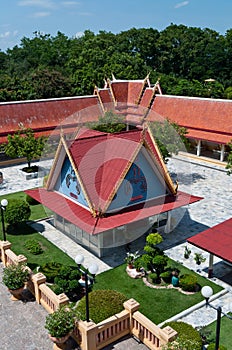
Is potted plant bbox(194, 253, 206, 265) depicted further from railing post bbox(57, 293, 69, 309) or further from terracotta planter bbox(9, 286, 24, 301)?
terracotta planter bbox(9, 286, 24, 301)

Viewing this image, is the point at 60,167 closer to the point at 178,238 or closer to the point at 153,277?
the point at 178,238

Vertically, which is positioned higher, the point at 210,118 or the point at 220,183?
the point at 210,118

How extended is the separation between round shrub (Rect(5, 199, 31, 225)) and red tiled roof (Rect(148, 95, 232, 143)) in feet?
61.2

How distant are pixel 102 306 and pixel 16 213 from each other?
938cm

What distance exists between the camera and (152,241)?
55.2ft

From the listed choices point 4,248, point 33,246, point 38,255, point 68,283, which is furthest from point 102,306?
point 33,246

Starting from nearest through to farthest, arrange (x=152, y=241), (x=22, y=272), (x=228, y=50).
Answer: (x=22, y=272) < (x=152, y=241) < (x=228, y=50)

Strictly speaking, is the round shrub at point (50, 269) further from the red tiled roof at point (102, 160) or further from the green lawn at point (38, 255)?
the red tiled roof at point (102, 160)

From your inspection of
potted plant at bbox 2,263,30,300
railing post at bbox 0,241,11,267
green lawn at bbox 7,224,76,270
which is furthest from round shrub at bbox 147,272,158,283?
railing post at bbox 0,241,11,267

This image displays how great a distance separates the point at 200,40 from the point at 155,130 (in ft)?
198

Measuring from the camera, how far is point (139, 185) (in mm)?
19156

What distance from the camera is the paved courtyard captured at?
1296 centimetres

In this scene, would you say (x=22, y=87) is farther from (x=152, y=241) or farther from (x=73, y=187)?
(x=152, y=241)

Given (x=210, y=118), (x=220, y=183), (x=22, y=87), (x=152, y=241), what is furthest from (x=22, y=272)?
(x=22, y=87)
